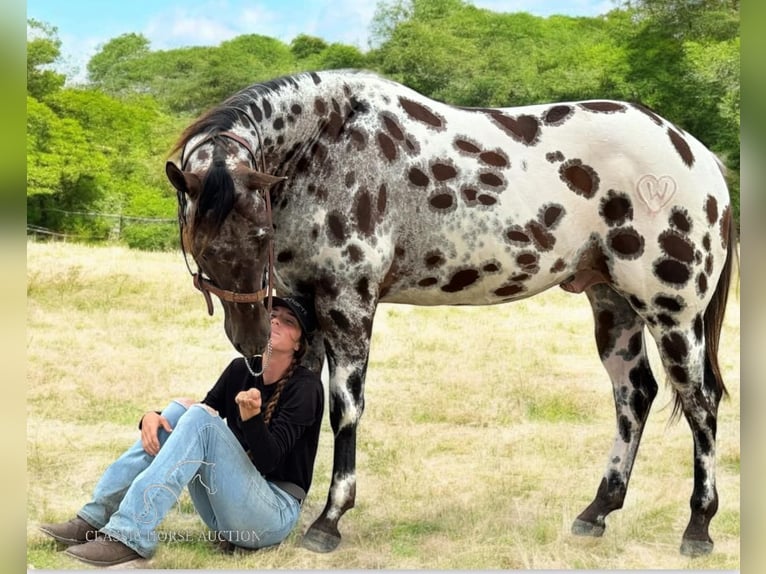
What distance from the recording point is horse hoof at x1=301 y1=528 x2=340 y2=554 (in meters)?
4.86

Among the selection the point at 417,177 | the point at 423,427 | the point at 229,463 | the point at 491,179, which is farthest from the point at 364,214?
the point at 423,427

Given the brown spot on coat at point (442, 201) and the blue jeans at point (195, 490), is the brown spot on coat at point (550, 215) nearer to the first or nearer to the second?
the brown spot on coat at point (442, 201)

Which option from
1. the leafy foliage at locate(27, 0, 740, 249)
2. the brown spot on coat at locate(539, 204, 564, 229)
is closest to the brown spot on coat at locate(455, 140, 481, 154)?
the brown spot on coat at locate(539, 204, 564, 229)

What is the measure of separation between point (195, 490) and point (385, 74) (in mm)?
8529

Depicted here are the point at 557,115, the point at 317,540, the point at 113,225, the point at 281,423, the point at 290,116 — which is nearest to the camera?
the point at 281,423

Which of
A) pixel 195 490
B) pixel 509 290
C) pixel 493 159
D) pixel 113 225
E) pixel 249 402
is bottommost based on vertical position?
pixel 195 490

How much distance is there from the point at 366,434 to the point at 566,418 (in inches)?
70.3

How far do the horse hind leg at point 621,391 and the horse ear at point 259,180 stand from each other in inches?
82.0

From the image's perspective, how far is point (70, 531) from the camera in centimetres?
479

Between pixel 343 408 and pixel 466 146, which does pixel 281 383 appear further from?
pixel 466 146

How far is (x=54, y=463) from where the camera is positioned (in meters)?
6.74

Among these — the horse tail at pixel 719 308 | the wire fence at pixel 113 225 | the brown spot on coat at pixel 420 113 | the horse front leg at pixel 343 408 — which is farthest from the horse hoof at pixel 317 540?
the wire fence at pixel 113 225

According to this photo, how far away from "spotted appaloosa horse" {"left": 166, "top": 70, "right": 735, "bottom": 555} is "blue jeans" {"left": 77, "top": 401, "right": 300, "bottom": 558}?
327mm

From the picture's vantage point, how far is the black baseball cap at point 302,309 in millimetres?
4680
